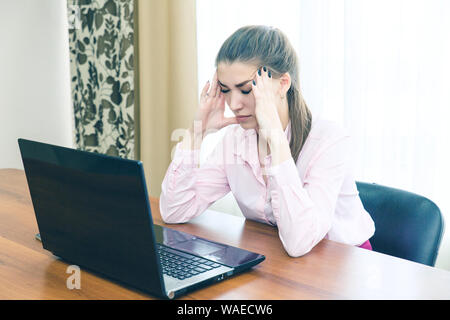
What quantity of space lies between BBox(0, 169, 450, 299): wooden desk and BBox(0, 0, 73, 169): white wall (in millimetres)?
2208

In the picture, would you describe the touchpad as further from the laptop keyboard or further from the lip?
the lip

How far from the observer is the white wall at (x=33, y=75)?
10.1 feet

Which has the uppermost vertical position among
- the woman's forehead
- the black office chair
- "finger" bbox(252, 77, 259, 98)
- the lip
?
the woman's forehead

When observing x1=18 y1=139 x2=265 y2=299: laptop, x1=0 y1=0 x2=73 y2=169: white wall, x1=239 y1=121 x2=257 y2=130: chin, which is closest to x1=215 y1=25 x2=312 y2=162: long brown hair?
x1=239 y1=121 x2=257 y2=130: chin

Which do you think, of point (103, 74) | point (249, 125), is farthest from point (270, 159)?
point (103, 74)

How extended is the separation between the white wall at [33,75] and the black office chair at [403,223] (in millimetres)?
2515

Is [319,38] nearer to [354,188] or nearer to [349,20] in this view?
[349,20]

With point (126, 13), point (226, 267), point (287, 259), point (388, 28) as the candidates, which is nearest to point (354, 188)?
point (287, 259)

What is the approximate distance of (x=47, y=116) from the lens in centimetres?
328

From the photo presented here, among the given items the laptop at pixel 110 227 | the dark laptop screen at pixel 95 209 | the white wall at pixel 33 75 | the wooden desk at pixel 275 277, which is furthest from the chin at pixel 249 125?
the white wall at pixel 33 75

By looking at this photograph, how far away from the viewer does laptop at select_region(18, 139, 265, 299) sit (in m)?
0.75

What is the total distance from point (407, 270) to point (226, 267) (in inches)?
13.4

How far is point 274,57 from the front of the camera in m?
1.29
